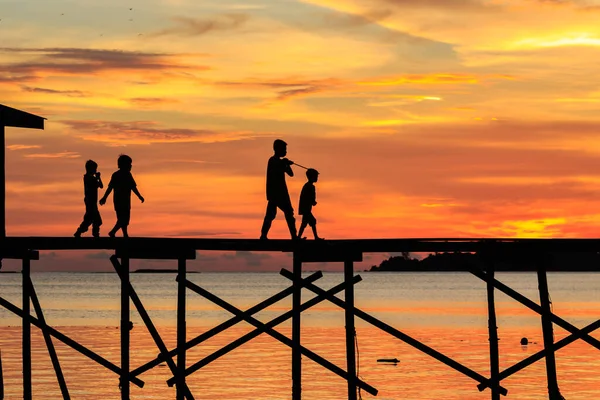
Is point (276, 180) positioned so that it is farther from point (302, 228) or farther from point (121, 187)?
point (121, 187)

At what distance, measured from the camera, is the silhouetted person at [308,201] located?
2405 cm

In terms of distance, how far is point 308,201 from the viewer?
79.1 feet

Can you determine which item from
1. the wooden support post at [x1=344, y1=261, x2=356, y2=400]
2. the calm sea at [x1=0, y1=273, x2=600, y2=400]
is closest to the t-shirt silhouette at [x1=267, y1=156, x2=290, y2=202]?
the wooden support post at [x1=344, y1=261, x2=356, y2=400]

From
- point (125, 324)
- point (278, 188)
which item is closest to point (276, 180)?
point (278, 188)

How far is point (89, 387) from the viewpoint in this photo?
1635 inches

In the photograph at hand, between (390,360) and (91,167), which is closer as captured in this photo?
(91,167)

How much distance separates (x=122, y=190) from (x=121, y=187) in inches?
2.6

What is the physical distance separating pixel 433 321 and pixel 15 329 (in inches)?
1162

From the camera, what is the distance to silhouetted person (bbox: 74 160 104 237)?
957 inches

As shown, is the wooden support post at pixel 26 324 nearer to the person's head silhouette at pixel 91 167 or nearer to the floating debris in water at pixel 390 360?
the person's head silhouette at pixel 91 167

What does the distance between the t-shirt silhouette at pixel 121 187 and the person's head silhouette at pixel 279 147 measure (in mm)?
3112

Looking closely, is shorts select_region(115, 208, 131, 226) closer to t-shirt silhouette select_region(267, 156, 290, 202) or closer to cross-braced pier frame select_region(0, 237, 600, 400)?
cross-braced pier frame select_region(0, 237, 600, 400)

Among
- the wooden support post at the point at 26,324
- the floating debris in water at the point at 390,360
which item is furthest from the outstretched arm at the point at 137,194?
the floating debris in water at the point at 390,360

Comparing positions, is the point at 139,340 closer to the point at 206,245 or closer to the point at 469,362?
the point at 469,362
